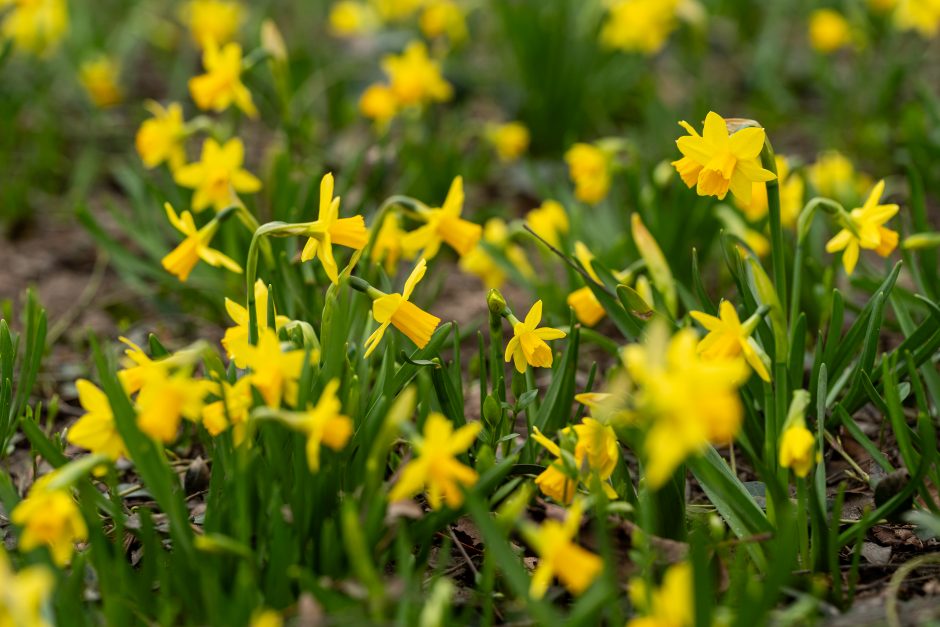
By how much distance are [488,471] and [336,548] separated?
0.95ft

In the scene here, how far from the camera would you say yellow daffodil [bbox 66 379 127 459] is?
5.11 feet

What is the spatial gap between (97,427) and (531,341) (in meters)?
0.78

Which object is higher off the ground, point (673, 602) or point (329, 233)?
point (329, 233)

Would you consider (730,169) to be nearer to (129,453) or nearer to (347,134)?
(129,453)

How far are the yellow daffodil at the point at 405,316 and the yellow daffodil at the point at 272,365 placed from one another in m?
0.26

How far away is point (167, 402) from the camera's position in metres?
1.44

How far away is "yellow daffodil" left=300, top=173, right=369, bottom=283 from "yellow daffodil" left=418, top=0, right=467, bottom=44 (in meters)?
2.99

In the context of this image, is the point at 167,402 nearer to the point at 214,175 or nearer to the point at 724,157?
the point at 724,157

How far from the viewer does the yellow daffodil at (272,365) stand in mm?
1523

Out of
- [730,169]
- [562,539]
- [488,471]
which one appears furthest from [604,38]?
[562,539]

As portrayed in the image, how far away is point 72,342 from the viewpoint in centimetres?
310

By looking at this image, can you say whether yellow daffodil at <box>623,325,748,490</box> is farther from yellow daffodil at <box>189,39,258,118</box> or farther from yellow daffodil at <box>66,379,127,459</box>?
yellow daffodil at <box>189,39,258,118</box>

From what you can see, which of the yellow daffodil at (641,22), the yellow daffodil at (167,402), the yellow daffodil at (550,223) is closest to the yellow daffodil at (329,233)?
the yellow daffodil at (167,402)

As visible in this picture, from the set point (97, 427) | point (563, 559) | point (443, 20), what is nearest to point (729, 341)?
point (563, 559)
